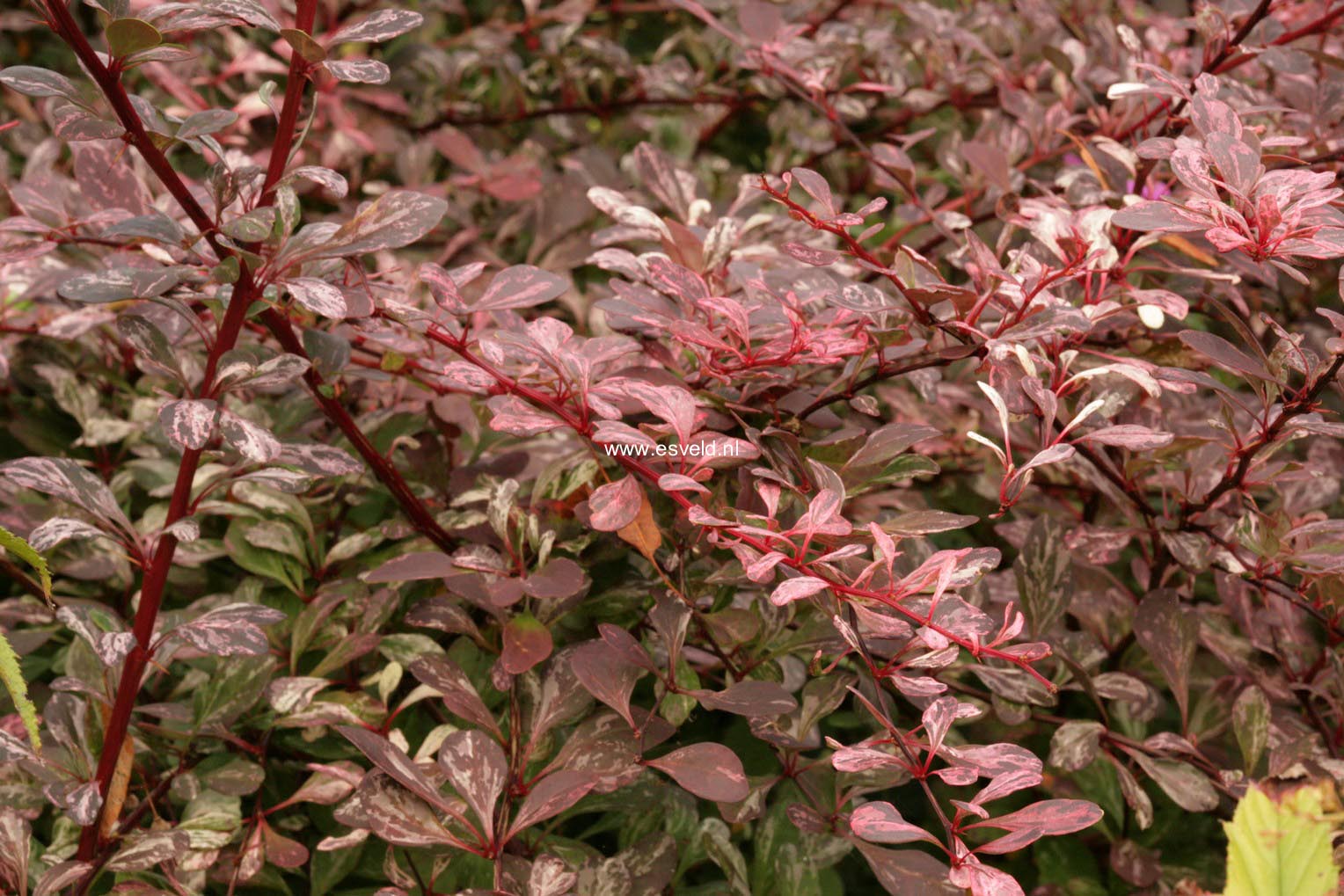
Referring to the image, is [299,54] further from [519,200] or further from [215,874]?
[519,200]

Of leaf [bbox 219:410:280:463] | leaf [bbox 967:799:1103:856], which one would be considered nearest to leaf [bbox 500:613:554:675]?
leaf [bbox 219:410:280:463]

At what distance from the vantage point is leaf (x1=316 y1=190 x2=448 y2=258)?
786 millimetres

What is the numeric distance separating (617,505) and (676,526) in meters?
0.12

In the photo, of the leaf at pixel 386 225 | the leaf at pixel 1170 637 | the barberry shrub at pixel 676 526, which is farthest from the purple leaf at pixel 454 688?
the leaf at pixel 1170 637

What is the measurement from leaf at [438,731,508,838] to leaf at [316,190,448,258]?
1.18 ft

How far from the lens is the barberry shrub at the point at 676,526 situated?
748 mm

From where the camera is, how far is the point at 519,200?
4.93 ft

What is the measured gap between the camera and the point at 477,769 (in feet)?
2.54

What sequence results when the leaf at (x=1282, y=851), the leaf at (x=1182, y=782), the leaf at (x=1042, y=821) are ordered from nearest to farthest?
the leaf at (x=1282, y=851) < the leaf at (x=1042, y=821) < the leaf at (x=1182, y=782)

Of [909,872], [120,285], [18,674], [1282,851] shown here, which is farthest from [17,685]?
[1282,851]

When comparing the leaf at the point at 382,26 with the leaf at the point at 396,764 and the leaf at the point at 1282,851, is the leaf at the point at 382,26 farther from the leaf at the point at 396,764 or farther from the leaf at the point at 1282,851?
the leaf at the point at 1282,851

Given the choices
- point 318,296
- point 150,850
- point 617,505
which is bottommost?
point 150,850

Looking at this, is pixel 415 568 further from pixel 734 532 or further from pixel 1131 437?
pixel 1131 437

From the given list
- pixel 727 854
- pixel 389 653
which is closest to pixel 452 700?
pixel 389 653
